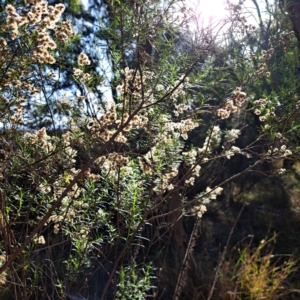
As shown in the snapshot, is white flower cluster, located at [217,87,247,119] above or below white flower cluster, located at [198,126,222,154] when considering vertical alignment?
above

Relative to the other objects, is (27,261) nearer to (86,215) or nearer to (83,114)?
(86,215)

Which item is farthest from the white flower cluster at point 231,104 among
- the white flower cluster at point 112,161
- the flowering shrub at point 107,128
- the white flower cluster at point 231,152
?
the white flower cluster at point 112,161

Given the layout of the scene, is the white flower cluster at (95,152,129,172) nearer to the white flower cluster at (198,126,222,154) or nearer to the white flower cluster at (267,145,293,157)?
the white flower cluster at (198,126,222,154)

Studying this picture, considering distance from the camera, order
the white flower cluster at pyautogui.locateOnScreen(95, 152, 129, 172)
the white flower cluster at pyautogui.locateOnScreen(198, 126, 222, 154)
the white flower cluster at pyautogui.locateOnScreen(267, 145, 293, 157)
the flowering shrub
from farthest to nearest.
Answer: the white flower cluster at pyautogui.locateOnScreen(198, 126, 222, 154) → the white flower cluster at pyautogui.locateOnScreen(267, 145, 293, 157) → the white flower cluster at pyautogui.locateOnScreen(95, 152, 129, 172) → the flowering shrub

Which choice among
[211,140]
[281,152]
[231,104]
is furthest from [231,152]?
[211,140]

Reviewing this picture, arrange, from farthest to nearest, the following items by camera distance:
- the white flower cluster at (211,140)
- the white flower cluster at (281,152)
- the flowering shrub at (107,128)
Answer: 1. the white flower cluster at (211,140)
2. the white flower cluster at (281,152)
3. the flowering shrub at (107,128)

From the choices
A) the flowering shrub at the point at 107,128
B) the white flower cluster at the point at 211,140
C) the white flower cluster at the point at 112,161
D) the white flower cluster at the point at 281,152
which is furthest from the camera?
the white flower cluster at the point at 211,140

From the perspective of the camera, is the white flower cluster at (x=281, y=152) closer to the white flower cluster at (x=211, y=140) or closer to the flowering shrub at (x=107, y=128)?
the flowering shrub at (x=107, y=128)

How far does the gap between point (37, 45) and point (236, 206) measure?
590 cm

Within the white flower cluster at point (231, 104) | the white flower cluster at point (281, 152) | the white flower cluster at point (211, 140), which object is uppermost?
the white flower cluster at point (231, 104)

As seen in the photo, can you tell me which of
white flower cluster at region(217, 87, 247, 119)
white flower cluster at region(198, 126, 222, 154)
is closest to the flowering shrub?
white flower cluster at region(217, 87, 247, 119)

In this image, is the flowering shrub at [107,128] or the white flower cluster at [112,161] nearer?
the flowering shrub at [107,128]

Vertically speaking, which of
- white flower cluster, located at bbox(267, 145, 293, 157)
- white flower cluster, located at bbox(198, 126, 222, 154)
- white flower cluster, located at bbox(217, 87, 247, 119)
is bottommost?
white flower cluster, located at bbox(267, 145, 293, 157)

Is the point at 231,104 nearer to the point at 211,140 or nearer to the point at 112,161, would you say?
the point at 112,161
